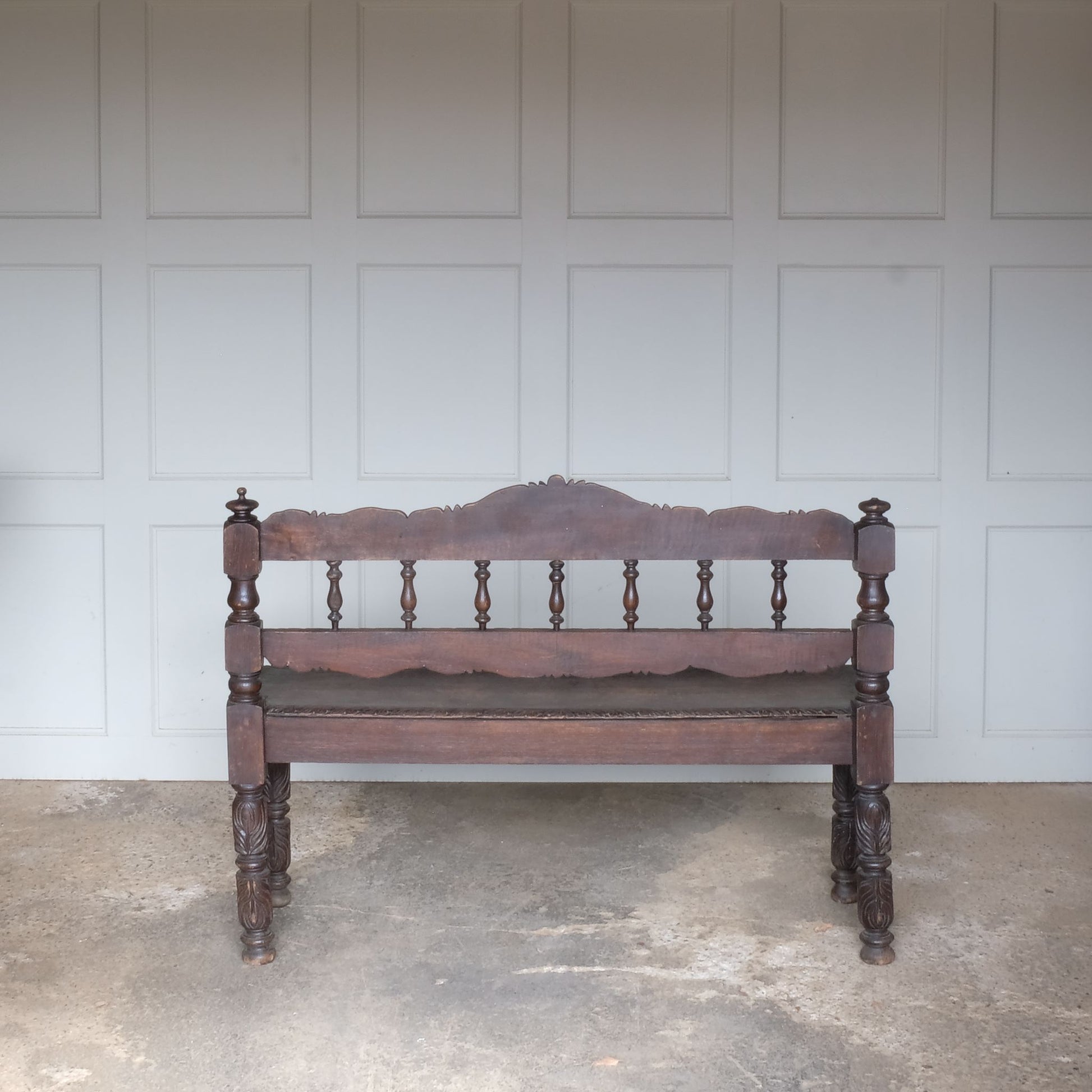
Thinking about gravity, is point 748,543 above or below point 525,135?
below

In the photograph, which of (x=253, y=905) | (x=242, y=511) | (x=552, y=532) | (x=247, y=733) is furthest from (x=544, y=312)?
(x=253, y=905)

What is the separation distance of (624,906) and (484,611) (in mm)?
829

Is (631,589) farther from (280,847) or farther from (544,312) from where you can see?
(544,312)

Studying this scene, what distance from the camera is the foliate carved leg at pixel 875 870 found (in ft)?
7.13

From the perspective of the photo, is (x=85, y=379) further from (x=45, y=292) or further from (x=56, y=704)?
(x=56, y=704)

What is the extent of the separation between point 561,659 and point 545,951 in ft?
2.08

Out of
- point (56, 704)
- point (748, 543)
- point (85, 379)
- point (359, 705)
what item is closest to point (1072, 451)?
point (748, 543)

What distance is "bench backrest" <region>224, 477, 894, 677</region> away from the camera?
6.93ft

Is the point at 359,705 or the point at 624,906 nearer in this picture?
the point at 359,705

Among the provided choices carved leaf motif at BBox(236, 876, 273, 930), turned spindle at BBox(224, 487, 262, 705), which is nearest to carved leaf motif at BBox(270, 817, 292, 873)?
carved leaf motif at BBox(236, 876, 273, 930)

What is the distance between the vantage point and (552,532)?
2.12 metres

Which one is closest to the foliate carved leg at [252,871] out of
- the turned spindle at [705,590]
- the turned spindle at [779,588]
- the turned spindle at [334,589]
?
the turned spindle at [334,589]

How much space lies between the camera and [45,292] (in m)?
3.37

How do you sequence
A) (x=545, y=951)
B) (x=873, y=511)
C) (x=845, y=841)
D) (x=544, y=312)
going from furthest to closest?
(x=544, y=312)
(x=845, y=841)
(x=545, y=951)
(x=873, y=511)
